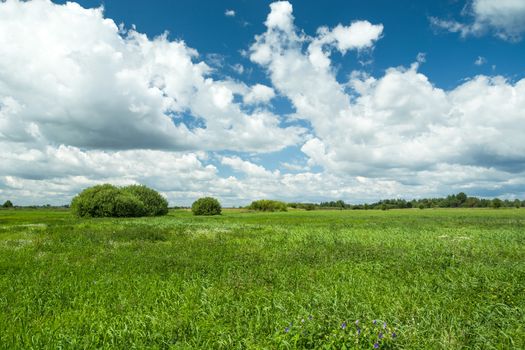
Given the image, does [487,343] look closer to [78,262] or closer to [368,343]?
[368,343]

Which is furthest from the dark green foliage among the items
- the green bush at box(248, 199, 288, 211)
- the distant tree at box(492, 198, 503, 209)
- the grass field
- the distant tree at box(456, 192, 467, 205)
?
the distant tree at box(456, 192, 467, 205)

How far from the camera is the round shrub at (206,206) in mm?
103000

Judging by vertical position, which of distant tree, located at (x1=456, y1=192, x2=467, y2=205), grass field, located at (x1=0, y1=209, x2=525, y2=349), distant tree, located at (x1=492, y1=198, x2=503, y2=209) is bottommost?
grass field, located at (x1=0, y1=209, x2=525, y2=349)

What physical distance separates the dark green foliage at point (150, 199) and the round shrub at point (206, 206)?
9.36 meters

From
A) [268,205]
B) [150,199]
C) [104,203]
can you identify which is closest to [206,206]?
[150,199]

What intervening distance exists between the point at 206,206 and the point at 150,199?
56.9 ft

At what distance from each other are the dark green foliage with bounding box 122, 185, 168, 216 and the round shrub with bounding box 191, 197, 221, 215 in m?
9.36

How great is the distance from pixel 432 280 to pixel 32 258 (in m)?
16.6

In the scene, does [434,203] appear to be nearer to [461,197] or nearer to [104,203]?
[461,197]

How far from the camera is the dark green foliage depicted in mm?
92250

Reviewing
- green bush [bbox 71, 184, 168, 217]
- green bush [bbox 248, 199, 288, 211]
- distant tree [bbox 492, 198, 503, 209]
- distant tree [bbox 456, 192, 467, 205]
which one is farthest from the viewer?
distant tree [bbox 456, 192, 467, 205]

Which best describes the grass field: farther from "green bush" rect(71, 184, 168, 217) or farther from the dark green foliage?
the dark green foliage

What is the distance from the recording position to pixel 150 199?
95.3 m

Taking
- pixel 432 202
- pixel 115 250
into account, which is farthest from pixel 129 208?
pixel 432 202
